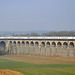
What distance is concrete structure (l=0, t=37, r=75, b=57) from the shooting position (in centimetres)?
7456

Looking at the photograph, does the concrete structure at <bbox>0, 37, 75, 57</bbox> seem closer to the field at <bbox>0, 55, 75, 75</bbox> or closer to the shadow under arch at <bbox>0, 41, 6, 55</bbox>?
the shadow under arch at <bbox>0, 41, 6, 55</bbox>

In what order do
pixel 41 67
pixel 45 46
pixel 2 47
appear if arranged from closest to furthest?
pixel 41 67 → pixel 45 46 → pixel 2 47

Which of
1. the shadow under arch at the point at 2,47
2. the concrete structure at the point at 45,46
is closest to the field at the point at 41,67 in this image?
the concrete structure at the point at 45,46

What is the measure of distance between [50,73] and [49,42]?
50569mm

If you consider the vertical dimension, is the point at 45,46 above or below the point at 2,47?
above

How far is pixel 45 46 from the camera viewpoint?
87688mm

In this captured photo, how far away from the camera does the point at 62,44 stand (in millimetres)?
83188

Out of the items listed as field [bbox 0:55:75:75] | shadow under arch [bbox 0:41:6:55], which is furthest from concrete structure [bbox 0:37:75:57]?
field [bbox 0:55:75:75]

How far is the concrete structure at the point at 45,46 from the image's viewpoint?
7456 centimetres

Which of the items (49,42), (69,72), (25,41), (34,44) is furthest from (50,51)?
(69,72)

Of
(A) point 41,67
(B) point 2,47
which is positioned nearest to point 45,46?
(B) point 2,47

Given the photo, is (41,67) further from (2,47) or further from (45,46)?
(2,47)

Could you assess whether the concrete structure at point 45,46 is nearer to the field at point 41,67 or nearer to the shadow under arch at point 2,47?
the shadow under arch at point 2,47

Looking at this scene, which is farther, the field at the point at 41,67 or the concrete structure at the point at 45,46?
the concrete structure at the point at 45,46
